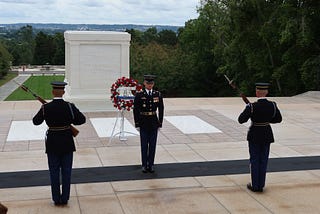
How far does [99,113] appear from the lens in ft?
40.4

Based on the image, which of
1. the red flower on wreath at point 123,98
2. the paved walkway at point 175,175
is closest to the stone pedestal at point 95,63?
the paved walkway at point 175,175

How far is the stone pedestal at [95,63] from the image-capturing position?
1230 cm

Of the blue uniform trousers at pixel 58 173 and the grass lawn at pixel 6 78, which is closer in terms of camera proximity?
the blue uniform trousers at pixel 58 173

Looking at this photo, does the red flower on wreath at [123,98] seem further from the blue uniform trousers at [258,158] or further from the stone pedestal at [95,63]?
the stone pedestal at [95,63]

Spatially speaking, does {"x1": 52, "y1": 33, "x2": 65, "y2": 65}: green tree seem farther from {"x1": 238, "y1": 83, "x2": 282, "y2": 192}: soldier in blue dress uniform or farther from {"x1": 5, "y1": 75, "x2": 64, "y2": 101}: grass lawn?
{"x1": 238, "y1": 83, "x2": 282, "y2": 192}: soldier in blue dress uniform

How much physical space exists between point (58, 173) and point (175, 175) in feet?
6.33

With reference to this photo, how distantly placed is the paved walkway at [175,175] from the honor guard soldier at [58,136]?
0.26 metres

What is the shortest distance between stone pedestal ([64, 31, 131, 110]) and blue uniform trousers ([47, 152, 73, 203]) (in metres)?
6.51

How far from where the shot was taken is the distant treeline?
69.9ft

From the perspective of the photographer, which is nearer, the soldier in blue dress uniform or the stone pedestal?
the soldier in blue dress uniform

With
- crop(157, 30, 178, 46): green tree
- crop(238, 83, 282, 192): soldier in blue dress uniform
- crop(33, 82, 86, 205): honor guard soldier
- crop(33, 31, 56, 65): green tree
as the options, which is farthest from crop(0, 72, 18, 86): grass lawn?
crop(238, 83, 282, 192): soldier in blue dress uniform

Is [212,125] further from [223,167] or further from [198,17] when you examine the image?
[198,17]

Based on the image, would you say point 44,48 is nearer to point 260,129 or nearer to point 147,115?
point 147,115

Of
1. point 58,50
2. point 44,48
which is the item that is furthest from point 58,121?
point 44,48
